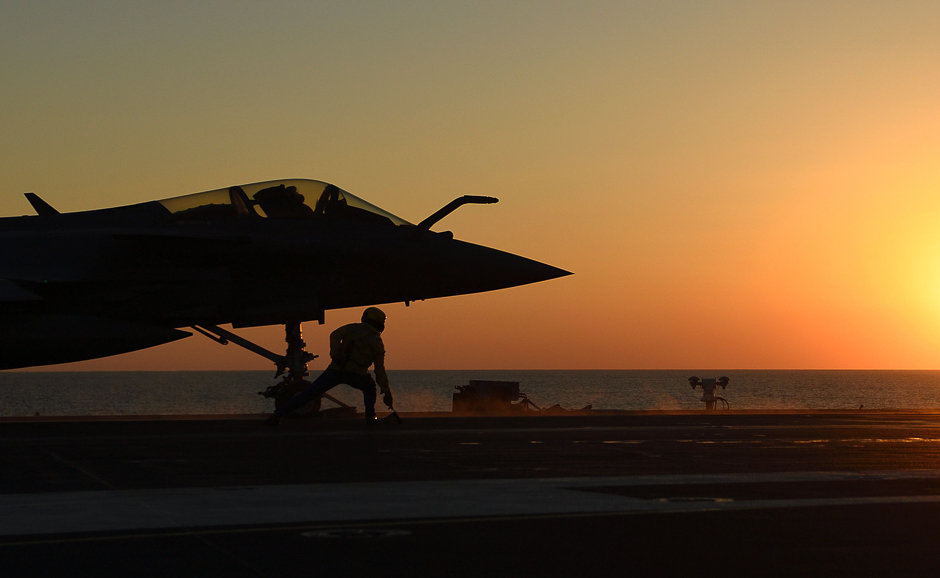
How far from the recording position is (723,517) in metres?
7.10

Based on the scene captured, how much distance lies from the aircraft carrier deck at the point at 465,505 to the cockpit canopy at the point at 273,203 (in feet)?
14.1

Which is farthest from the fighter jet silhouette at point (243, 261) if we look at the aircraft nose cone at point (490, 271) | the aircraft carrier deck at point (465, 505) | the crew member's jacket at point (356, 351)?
the aircraft carrier deck at point (465, 505)

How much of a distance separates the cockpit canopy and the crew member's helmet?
69.1 inches

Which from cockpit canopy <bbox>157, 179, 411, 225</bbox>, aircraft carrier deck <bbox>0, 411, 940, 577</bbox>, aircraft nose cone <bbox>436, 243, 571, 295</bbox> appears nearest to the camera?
aircraft carrier deck <bbox>0, 411, 940, 577</bbox>

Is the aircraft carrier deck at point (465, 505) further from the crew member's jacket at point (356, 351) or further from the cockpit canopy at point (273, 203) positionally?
the cockpit canopy at point (273, 203)

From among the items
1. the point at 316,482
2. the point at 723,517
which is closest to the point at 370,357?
the point at 316,482

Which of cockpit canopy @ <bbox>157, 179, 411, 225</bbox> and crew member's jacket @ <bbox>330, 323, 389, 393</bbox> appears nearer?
crew member's jacket @ <bbox>330, 323, 389, 393</bbox>

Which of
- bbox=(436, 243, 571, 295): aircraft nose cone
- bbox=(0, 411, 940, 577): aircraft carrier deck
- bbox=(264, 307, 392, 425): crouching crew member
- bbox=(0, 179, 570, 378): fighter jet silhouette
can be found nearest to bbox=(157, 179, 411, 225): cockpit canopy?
bbox=(0, 179, 570, 378): fighter jet silhouette

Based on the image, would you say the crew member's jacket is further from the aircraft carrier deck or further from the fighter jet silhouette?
the aircraft carrier deck

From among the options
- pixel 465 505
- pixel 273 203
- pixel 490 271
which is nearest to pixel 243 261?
pixel 273 203

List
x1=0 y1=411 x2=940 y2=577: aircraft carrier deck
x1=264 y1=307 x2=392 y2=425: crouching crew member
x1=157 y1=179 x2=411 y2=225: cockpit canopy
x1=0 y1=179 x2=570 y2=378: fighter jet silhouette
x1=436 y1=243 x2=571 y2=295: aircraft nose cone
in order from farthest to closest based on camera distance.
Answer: x1=436 y1=243 x2=571 y2=295: aircraft nose cone, x1=157 y1=179 x2=411 y2=225: cockpit canopy, x1=0 y1=179 x2=570 y2=378: fighter jet silhouette, x1=264 y1=307 x2=392 y2=425: crouching crew member, x1=0 y1=411 x2=940 y2=577: aircraft carrier deck

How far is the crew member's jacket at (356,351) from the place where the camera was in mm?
16141

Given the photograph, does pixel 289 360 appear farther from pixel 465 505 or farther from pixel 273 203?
pixel 465 505

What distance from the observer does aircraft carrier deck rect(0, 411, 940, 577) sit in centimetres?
556
